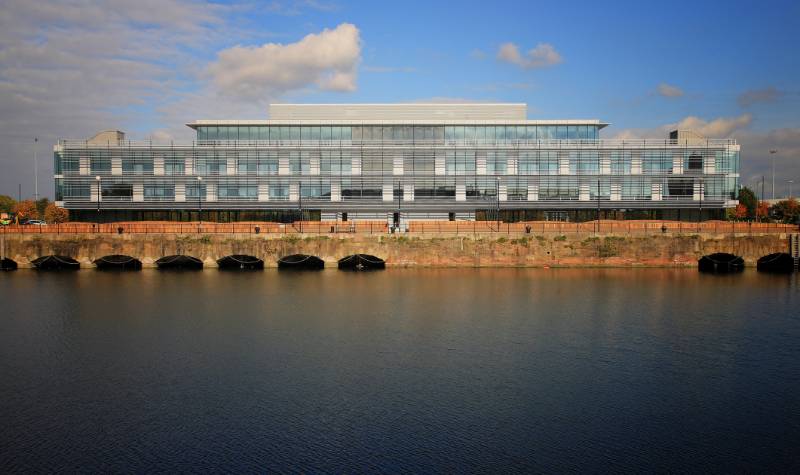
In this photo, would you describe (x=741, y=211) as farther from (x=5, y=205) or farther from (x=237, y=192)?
(x=5, y=205)

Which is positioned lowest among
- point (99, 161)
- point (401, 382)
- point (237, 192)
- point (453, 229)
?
point (401, 382)

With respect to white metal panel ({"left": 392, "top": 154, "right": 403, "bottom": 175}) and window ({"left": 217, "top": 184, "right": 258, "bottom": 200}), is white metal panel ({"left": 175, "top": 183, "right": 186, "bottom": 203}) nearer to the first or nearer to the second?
window ({"left": 217, "top": 184, "right": 258, "bottom": 200})

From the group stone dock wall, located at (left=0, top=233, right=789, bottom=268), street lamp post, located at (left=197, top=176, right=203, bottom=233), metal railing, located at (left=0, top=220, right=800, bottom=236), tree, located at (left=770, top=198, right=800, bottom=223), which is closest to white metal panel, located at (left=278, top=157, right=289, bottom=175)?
street lamp post, located at (left=197, top=176, right=203, bottom=233)

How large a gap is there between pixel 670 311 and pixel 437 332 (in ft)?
58.0

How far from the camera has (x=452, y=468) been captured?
787 inches

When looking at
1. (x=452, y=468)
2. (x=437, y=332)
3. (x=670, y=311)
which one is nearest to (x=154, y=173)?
(x=437, y=332)

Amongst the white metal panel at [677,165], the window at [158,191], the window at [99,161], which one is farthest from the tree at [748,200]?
the window at [99,161]

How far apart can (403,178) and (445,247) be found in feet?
86.8

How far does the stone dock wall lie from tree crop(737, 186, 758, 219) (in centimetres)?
11026

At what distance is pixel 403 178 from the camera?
308 ft

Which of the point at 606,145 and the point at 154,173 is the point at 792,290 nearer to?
the point at 606,145

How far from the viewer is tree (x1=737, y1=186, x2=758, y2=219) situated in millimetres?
168050

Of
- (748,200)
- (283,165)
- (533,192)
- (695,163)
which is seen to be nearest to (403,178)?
(283,165)

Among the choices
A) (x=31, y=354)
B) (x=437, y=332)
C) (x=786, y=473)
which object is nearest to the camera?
(x=786, y=473)
